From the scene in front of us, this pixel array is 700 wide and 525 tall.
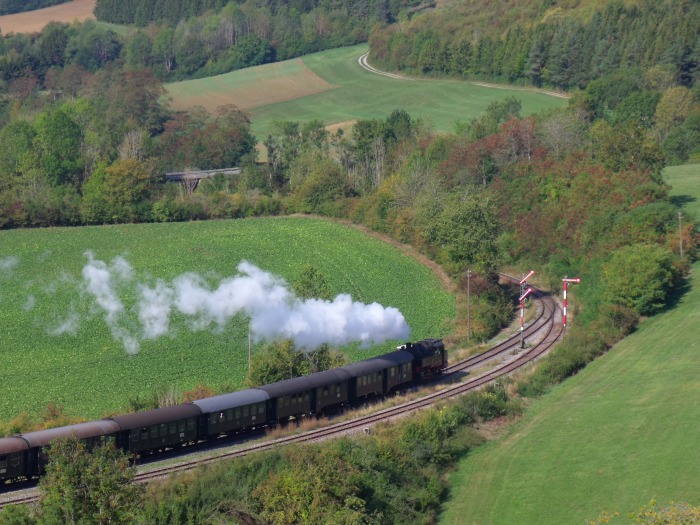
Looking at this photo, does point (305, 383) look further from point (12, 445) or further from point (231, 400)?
point (12, 445)

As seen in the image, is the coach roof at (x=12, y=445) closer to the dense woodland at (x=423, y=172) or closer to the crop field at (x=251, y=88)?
the dense woodland at (x=423, y=172)

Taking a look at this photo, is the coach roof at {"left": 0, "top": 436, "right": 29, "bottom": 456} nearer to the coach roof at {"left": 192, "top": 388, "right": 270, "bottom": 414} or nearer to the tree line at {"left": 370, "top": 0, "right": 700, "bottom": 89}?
the coach roof at {"left": 192, "top": 388, "right": 270, "bottom": 414}

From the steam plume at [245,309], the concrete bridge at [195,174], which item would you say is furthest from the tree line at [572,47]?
the steam plume at [245,309]

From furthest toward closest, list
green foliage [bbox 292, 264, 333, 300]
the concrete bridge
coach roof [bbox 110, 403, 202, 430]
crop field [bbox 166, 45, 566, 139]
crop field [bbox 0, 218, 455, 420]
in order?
1. crop field [bbox 166, 45, 566, 139]
2. the concrete bridge
3. green foliage [bbox 292, 264, 333, 300]
4. crop field [bbox 0, 218, 455, 420]
5. coach roof [bbox 110, 403, 202, 430]

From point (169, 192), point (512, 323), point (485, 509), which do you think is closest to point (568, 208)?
point (512, 323)

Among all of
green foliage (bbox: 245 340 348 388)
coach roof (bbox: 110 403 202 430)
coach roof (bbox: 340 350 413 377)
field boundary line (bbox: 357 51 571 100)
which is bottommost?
green foliage (bbox: 245 340 348 388)

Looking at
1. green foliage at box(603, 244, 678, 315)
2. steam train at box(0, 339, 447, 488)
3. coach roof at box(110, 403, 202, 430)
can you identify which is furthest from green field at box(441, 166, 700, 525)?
coach roof at box(110, 403, 202, 430)

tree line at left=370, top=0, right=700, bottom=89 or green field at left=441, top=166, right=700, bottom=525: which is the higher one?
tree line at left=370, top=0, right=700, bottom=89

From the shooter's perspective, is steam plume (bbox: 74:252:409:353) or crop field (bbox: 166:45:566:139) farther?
crop field (bbox: 166:45:566:139)
